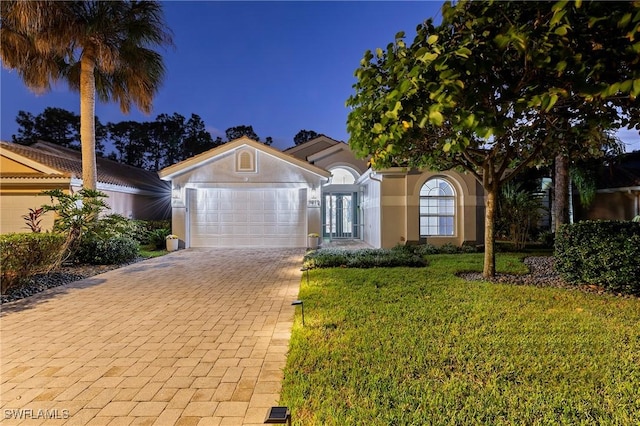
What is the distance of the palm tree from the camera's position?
37.6ft

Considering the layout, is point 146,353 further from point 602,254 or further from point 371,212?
point 371,212

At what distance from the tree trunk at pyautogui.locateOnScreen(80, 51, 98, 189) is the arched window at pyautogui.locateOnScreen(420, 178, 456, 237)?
42.3 ft

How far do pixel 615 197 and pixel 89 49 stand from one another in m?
24.7

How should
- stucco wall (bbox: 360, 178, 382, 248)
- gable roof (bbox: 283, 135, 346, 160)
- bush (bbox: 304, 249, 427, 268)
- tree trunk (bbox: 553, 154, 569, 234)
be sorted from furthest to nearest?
gable roof (bbox: 283, 135, 346, 160), stucco wall (bbox: 360, 178, 382, 248), tree trunk (bbox: 553, 154, 569, 234), bush (bbox: 304, 249, 427, 268)

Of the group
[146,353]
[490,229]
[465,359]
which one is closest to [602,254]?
[490,229]

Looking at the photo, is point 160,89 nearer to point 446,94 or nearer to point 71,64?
point 71,64

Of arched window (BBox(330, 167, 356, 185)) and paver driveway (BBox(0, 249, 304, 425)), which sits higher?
arched window (BBox(330, 167, 356, 185))

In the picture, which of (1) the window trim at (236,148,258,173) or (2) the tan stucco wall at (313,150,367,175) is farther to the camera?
(2) the tan stucco wall at (313,150,367,175)

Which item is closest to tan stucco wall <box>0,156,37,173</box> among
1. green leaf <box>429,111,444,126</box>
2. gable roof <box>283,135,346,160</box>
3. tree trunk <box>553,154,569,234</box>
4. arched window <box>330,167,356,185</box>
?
gable roof <box>283,135,346,160</box>

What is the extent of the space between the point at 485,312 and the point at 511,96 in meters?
3.43

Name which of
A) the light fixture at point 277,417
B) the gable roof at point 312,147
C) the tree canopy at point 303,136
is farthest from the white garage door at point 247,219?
the tree canopy at point 303,136

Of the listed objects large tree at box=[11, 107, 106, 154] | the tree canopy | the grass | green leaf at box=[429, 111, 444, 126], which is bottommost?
the grass

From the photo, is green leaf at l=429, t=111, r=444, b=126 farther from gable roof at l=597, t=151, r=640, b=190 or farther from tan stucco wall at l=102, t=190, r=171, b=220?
gable roof at l=597, t=151, r=640, b=190

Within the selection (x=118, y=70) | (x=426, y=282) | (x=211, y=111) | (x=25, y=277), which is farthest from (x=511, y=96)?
(x=211, y=111)
